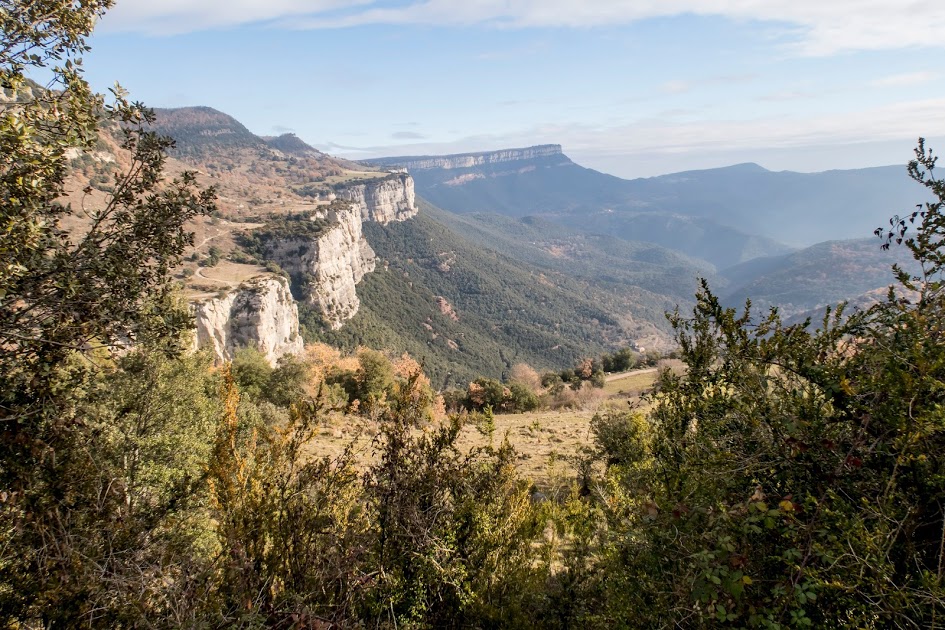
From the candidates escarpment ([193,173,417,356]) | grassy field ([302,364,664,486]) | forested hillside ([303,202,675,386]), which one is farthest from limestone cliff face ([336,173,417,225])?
grassy field ([302,364,664,486])

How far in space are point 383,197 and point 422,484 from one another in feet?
618

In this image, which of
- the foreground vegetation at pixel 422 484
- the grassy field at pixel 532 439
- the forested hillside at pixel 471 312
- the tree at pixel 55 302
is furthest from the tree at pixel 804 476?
the forested hillside at pixel 471 312

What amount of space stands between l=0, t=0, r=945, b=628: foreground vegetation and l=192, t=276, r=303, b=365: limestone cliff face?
4885cm

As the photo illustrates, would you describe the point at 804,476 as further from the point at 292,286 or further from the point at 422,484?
the point at 292,286

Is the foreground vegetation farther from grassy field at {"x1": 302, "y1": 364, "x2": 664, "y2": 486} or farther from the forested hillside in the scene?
the forested hillside

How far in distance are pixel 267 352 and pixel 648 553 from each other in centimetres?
6343

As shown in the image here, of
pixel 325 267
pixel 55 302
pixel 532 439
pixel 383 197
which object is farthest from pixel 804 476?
pixel 383 197

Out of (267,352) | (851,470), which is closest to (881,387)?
(851,470)

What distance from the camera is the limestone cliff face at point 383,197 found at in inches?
7037

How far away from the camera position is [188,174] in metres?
5.15

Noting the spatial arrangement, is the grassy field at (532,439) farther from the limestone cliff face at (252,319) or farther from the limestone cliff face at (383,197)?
the limestone cliff face at (383,197)

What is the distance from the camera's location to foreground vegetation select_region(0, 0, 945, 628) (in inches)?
120

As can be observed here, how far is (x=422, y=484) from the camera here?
5.26 meters

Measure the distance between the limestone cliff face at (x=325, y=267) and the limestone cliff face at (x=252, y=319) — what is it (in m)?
23.6
